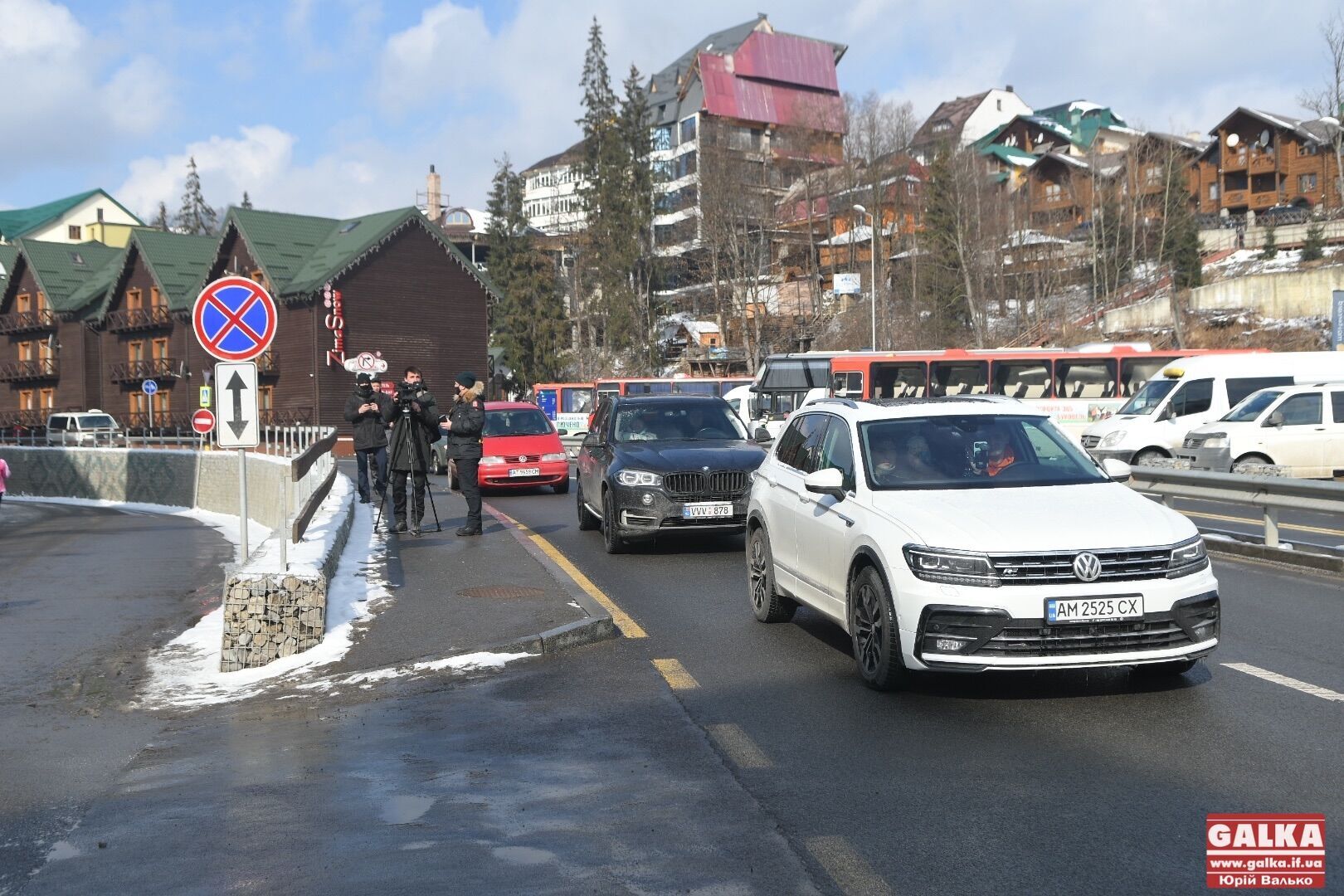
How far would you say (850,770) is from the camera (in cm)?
582

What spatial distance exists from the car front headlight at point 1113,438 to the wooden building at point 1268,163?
56720mm

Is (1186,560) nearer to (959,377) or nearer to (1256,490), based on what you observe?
(1256,490)

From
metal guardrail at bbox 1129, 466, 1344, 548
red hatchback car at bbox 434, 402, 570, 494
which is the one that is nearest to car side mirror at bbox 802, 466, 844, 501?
metal guardrail at bbox 1129, 466, 1344, 548

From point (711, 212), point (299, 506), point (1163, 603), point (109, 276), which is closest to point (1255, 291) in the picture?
point (711, 212)

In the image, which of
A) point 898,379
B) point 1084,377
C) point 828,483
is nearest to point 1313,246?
point 1084,377

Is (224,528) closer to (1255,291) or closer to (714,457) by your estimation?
(714,457)

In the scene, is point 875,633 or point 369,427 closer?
point 875,633

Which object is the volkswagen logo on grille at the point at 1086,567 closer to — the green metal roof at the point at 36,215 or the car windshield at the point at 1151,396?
the car windshield at the point at 1151,396

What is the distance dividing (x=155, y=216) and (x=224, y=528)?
376 ft

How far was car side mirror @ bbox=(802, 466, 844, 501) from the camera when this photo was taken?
8016 millimetres

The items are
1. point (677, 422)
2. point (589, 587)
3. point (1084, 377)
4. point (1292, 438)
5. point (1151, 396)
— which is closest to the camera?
point (589, 587)

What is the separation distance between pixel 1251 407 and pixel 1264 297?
35.7 meters

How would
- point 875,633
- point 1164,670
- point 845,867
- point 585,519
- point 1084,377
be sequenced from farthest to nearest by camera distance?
point 1084,377 → point 585,519 → point 1164,670 → point 875,633 → point 845,867

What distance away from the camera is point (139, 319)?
228 ft
